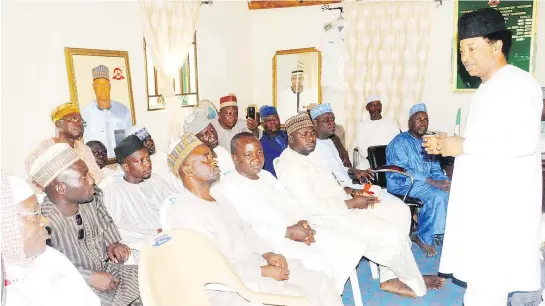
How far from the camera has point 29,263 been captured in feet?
5.44

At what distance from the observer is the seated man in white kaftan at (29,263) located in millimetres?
1507

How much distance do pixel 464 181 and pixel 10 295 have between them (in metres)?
2.29

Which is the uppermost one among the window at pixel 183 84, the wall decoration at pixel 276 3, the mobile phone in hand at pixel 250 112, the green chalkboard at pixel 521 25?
the wall decoration at pixel 276 3

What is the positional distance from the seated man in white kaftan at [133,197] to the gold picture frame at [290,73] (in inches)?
189

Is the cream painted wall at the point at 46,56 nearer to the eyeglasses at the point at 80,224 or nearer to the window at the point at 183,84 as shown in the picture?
the window at the point at 183,84

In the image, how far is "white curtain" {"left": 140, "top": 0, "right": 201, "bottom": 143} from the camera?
5.91m

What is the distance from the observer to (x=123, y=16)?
5504mm

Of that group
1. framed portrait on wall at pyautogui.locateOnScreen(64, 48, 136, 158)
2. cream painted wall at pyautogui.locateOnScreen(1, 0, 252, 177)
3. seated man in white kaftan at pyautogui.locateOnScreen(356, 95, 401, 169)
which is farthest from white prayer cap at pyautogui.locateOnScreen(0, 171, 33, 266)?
seated man in white kaftan at pyautogui.locateOnScreen(356, 95, 401, 169)

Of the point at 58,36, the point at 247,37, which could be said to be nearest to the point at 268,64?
the point at 247,37

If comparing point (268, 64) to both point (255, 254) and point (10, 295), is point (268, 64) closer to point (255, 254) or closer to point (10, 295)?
point (255, 254)

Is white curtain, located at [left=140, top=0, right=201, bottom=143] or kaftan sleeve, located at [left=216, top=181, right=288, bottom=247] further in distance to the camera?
white curtain, located at [left=140, top=0, right=201, bottom=143]

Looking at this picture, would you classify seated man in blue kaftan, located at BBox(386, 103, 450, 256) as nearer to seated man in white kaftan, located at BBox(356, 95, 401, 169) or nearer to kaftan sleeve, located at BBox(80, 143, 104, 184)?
seated man in white kaftan, located at BBox(356, 95, 401, 169)

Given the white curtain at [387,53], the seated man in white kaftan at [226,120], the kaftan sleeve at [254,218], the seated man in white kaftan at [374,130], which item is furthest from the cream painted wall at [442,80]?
the kaftan sleeve at [254,218]

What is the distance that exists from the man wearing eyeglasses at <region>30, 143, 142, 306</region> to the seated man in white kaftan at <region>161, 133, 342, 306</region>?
45 cm
